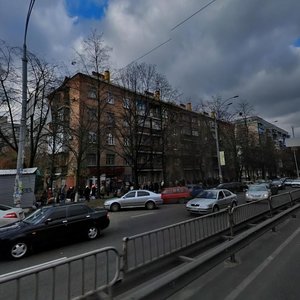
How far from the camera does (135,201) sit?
21453mm

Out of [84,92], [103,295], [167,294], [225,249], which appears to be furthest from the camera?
[84,92]

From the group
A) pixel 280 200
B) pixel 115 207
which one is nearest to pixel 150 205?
pixel 115 207

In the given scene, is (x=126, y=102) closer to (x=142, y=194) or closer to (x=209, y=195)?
(x=142, y=194)

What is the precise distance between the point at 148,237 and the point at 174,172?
3988cm

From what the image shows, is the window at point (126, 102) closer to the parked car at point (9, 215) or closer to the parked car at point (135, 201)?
the parked car at point (135, 201)

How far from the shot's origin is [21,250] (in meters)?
8.64

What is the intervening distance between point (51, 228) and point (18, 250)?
122 centimetres

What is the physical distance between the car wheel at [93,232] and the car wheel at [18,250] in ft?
7.95

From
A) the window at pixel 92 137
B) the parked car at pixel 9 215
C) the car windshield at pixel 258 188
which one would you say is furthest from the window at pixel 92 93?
the parked car at pixel 9 215

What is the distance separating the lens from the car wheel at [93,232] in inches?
422

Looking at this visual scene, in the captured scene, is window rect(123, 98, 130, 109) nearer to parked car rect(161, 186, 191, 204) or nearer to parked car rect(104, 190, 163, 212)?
parked car rect(161, 186, 191, 204)

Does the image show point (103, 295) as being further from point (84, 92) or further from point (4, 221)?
point (84, 92)

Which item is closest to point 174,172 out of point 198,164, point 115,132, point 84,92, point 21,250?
point 198,164

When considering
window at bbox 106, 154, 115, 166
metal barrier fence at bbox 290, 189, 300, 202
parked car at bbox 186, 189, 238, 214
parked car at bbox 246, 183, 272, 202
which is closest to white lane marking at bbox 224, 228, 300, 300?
parked car at bbox 186, 189, 238, 214
